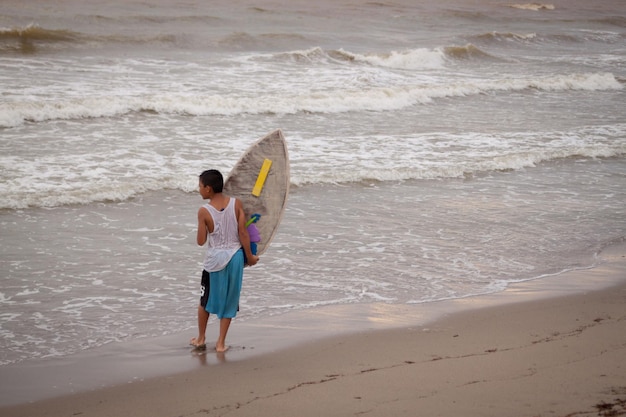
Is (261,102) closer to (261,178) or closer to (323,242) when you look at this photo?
(323,242)

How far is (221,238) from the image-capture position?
522 cm

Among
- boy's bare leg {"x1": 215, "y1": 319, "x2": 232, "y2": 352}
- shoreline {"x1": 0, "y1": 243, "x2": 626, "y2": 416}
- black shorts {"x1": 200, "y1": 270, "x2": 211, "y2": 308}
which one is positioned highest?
black shorts {"x1": 200, "y1": 270, "x2": 211, "y2": 308}

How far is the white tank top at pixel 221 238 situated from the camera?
5191 millimetres

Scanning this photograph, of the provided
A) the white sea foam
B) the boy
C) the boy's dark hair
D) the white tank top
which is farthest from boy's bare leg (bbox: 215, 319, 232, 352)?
the white sea foam

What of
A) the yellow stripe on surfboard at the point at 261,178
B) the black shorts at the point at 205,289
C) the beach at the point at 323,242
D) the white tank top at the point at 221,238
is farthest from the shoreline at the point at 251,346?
the yellow stripe on surfboard at the point at 261,178

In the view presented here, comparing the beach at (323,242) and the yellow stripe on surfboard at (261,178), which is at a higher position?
the yellow stripe on surfboard at (261,178)

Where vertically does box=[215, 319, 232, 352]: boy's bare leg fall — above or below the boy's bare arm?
below

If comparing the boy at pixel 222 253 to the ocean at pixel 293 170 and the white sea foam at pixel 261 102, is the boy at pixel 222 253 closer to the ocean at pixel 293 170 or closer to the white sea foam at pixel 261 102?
the ocean at pixel 293 170

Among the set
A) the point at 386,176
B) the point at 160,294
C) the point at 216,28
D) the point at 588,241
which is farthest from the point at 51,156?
the point at 216,28

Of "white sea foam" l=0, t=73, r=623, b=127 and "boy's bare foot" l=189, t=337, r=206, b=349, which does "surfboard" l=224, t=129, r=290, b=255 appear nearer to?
"boy's bare foot" l=189, t=337, r=206, b=349

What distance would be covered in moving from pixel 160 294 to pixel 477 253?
3303mm

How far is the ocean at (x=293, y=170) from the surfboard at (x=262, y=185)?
3.21 ft

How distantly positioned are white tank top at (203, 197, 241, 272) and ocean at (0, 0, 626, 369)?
0.73 meters

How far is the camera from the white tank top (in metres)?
5.19
